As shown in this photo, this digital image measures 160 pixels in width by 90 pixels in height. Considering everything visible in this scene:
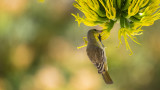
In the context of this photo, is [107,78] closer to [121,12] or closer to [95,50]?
[95,50]

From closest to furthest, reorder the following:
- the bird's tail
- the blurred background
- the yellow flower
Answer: the yellow flower < the bird's tail < the blurred background

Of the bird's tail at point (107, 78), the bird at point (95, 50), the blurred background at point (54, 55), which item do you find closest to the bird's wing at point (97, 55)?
the bird at point (95, 50)

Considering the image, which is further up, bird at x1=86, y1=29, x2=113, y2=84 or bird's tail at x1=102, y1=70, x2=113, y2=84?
bird at x1=86, y1=29, x2=113, y2=84

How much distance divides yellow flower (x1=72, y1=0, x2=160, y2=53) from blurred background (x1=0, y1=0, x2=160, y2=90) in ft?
13.0

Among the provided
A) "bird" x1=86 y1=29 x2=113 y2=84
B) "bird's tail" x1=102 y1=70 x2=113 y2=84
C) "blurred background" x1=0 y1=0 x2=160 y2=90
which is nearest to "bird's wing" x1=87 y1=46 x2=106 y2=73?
"bird" x1=86 y1=29 x2=113 y2=84

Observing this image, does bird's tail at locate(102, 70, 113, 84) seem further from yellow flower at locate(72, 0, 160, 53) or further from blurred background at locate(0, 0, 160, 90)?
blurred background at locate(0, 0, 160, 90)

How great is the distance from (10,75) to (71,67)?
1.28 metres

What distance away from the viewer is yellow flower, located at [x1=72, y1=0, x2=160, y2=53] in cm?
146

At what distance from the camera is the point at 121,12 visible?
5.03 ft

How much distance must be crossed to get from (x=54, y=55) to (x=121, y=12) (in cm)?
457

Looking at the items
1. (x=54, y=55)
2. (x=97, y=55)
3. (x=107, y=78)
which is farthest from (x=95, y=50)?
(x=54, y=55)

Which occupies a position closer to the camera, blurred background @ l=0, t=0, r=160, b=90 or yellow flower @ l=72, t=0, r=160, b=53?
yellow flower @ l=72, t=0, r=160, b=53

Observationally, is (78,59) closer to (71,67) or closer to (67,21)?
(71,67)

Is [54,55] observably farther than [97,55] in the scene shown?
Yes
